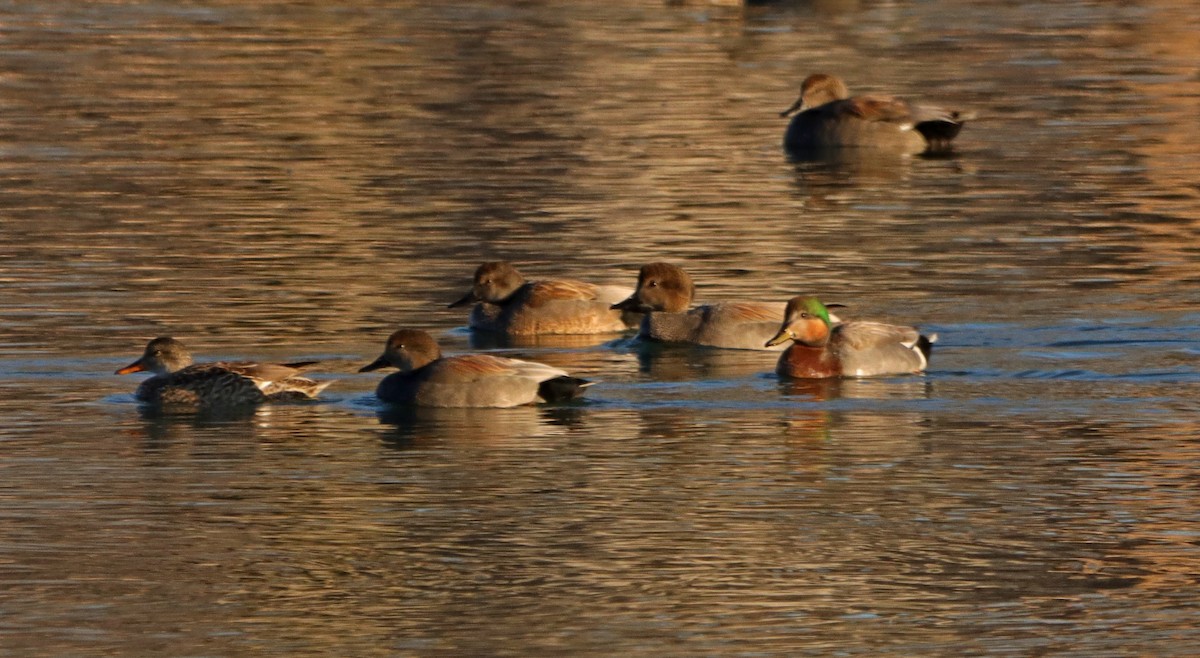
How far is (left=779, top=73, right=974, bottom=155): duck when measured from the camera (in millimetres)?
26406

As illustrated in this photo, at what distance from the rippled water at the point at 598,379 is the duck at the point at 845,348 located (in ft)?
0.46

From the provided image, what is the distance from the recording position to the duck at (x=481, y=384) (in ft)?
46.3

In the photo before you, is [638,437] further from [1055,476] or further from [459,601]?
[459,601]

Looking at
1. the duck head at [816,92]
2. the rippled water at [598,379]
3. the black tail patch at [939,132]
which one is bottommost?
the rippled water at [598,379]

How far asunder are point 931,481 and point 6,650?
4481 millimetres

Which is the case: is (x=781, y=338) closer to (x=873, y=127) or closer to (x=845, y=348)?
(x=845, y=348)

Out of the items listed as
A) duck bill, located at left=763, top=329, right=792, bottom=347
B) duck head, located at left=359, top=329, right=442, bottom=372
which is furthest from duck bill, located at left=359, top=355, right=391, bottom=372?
duck bill, located at left=763, top=329, right=792, bottom=347

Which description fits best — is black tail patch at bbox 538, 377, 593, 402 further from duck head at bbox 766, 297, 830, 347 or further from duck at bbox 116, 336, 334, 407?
duck head at bbox 766, 297, 830, 347

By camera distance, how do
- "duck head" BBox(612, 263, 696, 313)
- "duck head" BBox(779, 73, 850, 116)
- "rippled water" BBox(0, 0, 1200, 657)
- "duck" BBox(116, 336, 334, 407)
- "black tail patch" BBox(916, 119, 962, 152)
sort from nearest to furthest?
1. "rippled water" BBox(0, 0, 1200, 657)
2. "duck" BBox(116, 336, 334, 407)
3. "duck head" BBox(612, 263, 696, 313)
4. "black tail patch" BBox(916, 119, 962, 152)
5. "duck head" BBox(779, 73, 850, 116)

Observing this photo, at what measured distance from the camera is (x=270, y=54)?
35.4 metres

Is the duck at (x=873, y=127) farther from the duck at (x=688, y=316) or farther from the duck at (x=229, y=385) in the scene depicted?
the duck at (x=229, y=385)

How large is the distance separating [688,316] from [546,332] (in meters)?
1.03

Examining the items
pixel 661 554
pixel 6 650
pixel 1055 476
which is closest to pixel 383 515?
pixel 661 554

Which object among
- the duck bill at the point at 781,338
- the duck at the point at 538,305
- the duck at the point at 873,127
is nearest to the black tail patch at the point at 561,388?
the duck bill at the point at 781,338
